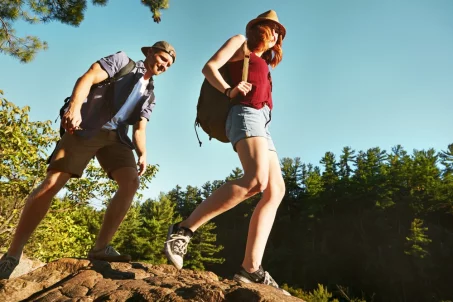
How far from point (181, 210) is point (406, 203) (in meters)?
37.9

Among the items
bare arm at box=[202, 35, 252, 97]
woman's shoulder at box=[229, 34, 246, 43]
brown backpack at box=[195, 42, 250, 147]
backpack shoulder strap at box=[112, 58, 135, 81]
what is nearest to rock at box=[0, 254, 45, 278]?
backpack shoulder strap at box=[112, 58, 135, 81]

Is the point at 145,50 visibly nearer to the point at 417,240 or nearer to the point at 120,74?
the point at 120,74

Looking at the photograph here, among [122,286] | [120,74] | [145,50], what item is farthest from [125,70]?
[122,286]

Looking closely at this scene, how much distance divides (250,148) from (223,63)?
0.69m

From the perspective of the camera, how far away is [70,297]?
2.36 m

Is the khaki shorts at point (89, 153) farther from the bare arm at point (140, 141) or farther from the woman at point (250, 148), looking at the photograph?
the woman at point (250, 148)

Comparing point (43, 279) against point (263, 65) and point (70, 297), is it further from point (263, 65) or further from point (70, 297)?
point (263, 65)

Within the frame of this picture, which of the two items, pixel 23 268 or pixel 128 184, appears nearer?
pixel 23 268

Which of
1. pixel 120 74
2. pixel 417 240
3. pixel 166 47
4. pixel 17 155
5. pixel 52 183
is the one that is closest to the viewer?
pixel 52 183

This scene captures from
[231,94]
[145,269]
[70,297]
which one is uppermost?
[231,94]

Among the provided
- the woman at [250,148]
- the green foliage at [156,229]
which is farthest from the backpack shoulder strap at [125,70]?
the green foliage at [156,229]

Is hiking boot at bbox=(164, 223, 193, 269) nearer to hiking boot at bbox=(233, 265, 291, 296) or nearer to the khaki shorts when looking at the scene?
hiking boot at bbox=(233, 265, 291, 296)

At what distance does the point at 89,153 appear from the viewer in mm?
3104

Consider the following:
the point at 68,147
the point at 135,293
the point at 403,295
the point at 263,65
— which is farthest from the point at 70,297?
the point at 403,295
